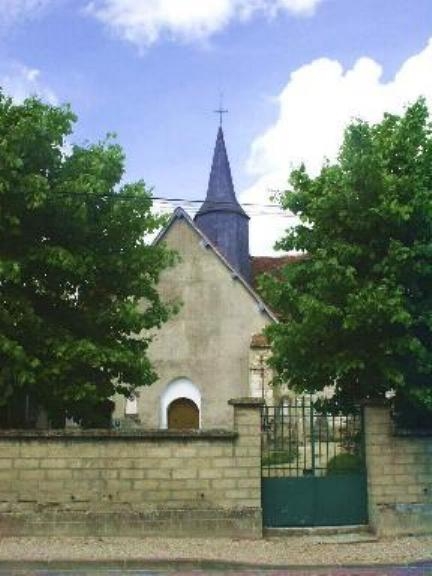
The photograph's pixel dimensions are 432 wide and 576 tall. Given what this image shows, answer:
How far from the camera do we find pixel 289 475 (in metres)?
12.6

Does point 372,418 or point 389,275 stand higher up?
point 389,275

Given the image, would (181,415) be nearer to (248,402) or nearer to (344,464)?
→ (344,464)

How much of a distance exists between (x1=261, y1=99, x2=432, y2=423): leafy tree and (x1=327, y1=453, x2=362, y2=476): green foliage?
1347 mm

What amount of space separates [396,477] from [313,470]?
1.40 meters

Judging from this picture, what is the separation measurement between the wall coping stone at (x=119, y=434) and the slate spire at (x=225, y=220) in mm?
21332

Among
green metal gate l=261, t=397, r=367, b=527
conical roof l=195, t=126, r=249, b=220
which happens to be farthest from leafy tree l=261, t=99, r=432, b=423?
conical roof l=195, t=126, r=249, b=220

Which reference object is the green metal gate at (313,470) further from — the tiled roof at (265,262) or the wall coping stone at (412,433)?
the tiled roof at (265,262)

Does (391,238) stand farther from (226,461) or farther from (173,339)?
(173,339)

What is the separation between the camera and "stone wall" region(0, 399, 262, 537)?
38.1 feet

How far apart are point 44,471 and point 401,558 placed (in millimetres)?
5673

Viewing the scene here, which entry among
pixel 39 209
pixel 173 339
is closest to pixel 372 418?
pixel 39 209

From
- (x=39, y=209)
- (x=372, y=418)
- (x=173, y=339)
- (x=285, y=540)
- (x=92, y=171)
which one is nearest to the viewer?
(x=285, y=540)

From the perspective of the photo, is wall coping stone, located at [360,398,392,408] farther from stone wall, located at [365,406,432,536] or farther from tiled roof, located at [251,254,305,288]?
tiled roof, located at [251,254,305,288]

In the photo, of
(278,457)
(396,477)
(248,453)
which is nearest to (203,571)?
(248,453)
